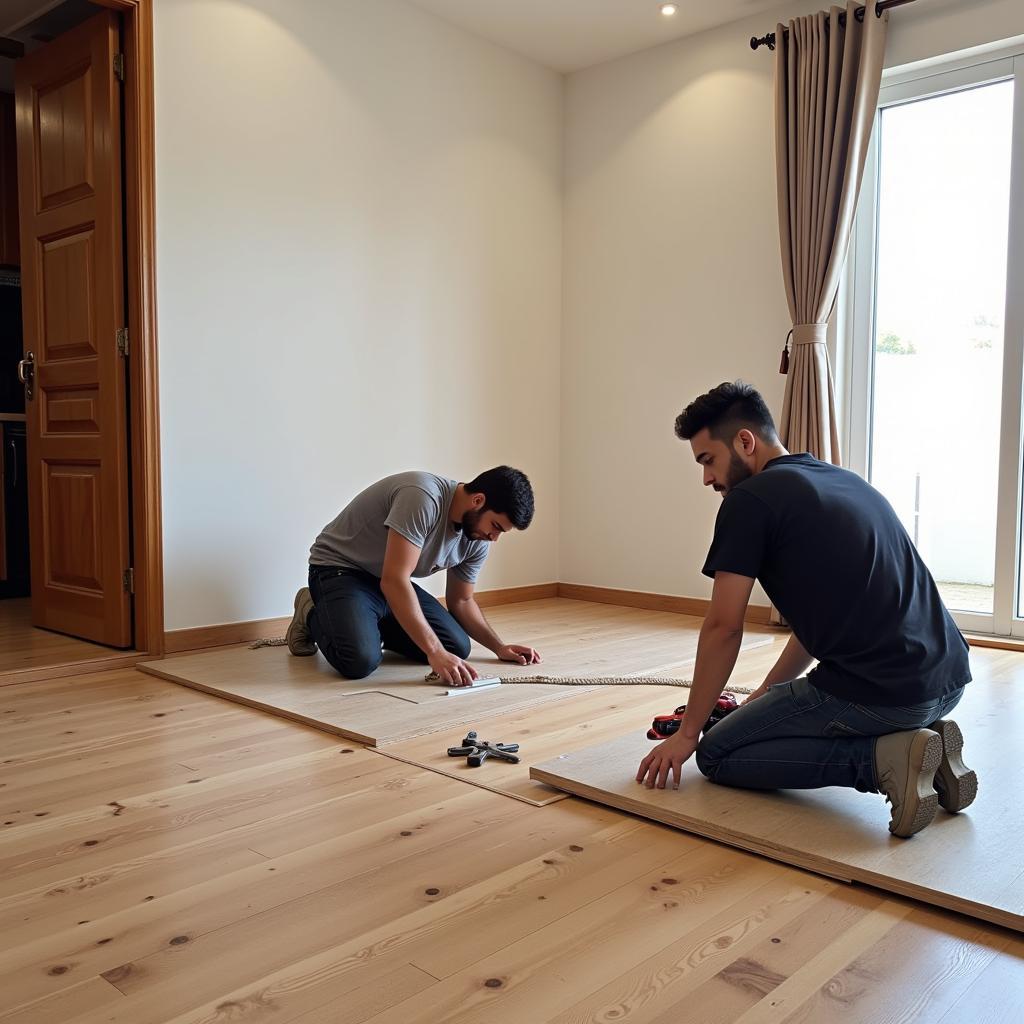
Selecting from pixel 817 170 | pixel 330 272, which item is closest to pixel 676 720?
pixel 330 272

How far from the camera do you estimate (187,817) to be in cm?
218

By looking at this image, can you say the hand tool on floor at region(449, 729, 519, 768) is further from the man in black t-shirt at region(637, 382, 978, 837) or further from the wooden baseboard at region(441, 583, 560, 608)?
the wooden baseboard at region(441, 583, 560, 608)

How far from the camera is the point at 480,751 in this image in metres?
2.58

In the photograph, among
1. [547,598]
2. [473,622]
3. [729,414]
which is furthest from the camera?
[547,598]

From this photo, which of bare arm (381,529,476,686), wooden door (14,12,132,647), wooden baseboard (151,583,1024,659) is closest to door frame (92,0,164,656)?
A: wooden door (14,12,132,647)

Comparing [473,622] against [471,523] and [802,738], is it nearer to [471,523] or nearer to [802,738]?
[471,523]

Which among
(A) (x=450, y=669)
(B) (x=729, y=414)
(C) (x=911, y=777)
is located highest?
(B) (x=729, y=414)

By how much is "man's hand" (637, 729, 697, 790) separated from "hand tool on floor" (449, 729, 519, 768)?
429 mm

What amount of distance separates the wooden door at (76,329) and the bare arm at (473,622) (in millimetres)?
1282

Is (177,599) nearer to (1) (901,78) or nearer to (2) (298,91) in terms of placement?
(2) (298,91)

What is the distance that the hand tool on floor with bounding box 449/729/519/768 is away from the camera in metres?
2.54

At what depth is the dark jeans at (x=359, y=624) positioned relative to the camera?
11.3 ft

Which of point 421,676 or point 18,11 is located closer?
point 421,676

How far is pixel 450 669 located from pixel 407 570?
13.6 inches
